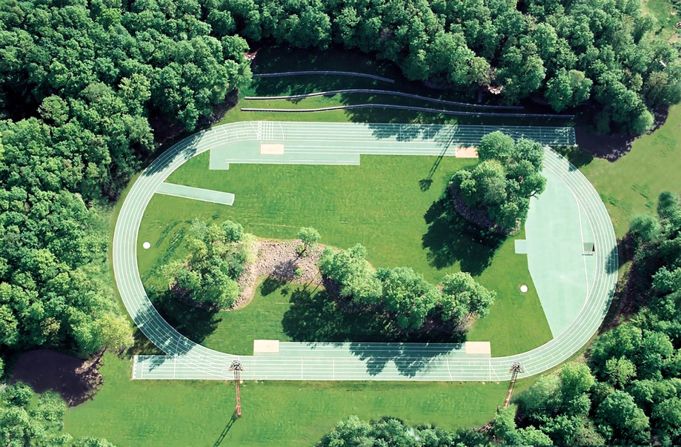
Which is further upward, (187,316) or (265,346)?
(187,316)

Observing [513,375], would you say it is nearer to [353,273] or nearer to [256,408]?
[353,273]

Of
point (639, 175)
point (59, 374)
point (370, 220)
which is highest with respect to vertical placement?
point (639, 175)

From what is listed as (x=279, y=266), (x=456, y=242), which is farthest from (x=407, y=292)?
(x=279, y=266)

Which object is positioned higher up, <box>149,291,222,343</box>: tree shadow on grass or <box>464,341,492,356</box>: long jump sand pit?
<box>149,291,222,343</box>: tree shadow on grass

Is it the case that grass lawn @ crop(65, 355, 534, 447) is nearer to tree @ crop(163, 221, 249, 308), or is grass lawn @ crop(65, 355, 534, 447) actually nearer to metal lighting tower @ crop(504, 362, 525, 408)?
metal lighting tower @ crop(504, 362, 525, 408)

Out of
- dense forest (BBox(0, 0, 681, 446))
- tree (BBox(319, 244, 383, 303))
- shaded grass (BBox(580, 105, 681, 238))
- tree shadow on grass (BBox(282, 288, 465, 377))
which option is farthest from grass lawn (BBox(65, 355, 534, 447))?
shaded grass (BBox(580, 105, 681, 238))

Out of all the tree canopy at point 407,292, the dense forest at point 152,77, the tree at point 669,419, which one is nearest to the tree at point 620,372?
the dense forest at point 152,77
